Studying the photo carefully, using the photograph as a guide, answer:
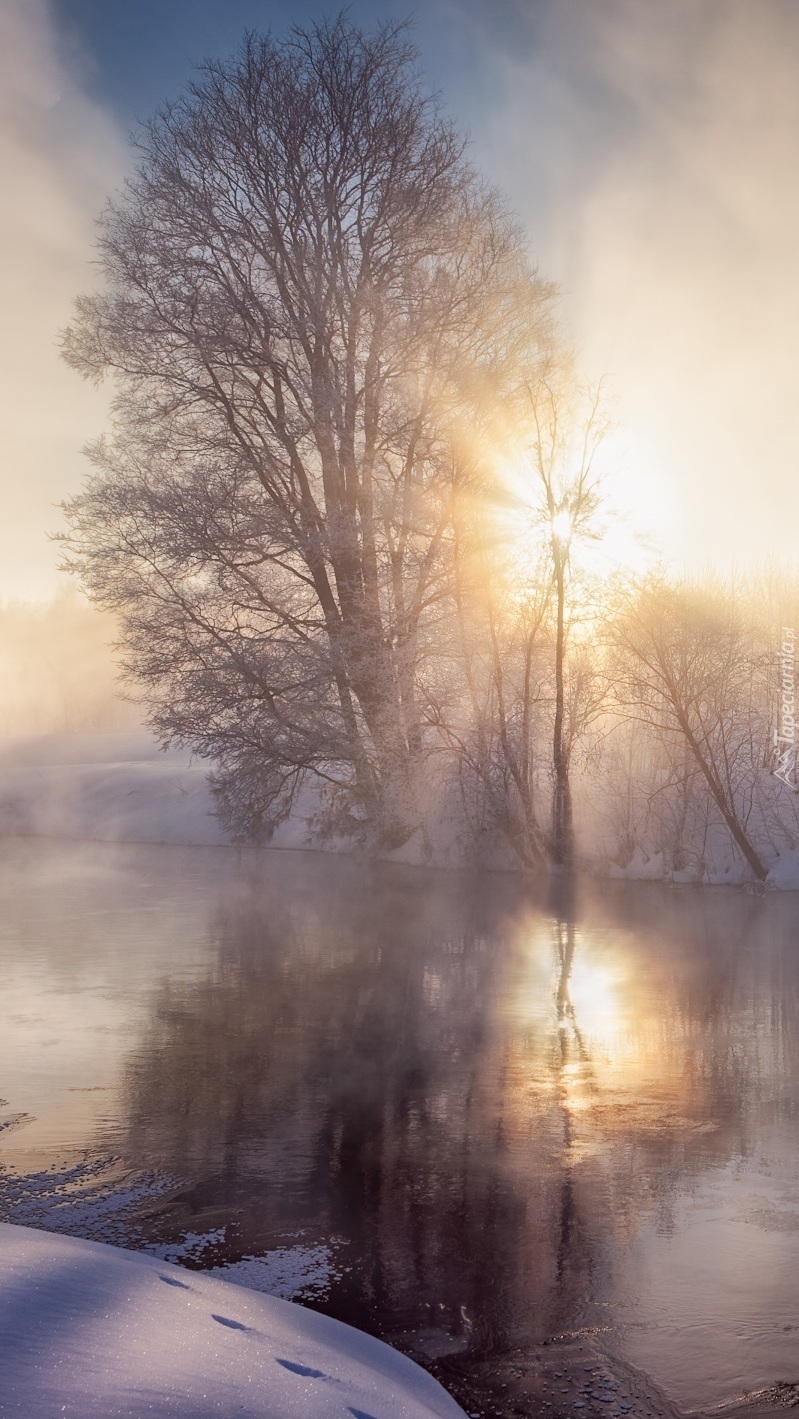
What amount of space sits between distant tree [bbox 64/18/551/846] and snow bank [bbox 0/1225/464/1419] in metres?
15.6

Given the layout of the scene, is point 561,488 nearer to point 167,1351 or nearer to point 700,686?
point 700,686

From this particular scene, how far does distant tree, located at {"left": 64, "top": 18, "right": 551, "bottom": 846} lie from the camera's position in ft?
61.9

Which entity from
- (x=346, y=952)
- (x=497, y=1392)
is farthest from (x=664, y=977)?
(x=497, y=1392)

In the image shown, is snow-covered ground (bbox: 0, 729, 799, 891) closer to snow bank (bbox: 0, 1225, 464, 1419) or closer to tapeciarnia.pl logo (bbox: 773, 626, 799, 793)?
tapeciarnia.pl logo (bbox: 773, 626, 799, 793)

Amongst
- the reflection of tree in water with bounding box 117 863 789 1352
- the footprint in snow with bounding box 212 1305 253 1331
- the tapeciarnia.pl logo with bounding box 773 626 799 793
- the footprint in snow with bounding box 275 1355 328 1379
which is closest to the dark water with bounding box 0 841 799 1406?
the reflection of tree in water with bounding box 117 863 789 1352

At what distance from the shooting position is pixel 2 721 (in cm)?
7956

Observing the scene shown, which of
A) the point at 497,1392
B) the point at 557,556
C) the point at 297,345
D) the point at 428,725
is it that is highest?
the point at 297,345

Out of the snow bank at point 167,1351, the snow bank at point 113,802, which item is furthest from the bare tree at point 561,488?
the snow bank at point 167,1351

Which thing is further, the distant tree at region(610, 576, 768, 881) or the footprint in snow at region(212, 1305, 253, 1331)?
the distant tree at region(610, 576, 768, 881)

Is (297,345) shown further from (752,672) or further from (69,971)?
(69,971)

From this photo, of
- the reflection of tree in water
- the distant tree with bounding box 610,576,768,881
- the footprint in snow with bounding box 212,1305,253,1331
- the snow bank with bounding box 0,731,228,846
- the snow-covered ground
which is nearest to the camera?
the footprint in snow with bounding box 212,1305,253,1331

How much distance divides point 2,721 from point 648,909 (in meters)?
70.3

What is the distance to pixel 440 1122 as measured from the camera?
21.2ft

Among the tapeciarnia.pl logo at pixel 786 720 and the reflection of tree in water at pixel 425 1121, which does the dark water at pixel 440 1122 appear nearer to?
the reflection of tree in water at pixel 425 1121
